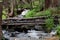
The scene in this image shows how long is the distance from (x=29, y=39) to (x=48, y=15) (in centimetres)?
445

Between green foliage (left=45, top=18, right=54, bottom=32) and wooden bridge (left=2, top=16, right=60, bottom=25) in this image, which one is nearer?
green foliage (left=45, top=18, right=54, bottom=32)

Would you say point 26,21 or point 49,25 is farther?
point 26,21

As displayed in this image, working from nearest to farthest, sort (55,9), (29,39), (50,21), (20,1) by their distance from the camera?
(29,39), (50,21), (55,9), (20,1)

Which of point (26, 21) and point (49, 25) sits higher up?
point (26, 21)

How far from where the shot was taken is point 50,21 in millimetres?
14516

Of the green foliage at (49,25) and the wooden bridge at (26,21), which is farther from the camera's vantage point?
the wooden bridge at (26,21)

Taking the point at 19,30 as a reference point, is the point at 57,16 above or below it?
above

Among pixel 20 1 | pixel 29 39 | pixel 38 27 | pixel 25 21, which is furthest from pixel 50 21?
pixel 20 1

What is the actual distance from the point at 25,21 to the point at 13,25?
3.16 feet

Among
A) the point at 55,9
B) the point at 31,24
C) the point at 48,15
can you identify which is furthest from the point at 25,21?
the point at 55,9

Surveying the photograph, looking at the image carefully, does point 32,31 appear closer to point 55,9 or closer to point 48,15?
point 48,15

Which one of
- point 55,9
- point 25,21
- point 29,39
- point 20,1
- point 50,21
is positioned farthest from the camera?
point 20,1

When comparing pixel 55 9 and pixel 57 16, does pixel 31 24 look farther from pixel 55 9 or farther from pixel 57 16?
pixel 55 9

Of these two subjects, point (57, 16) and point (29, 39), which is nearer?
point (29, 39)
